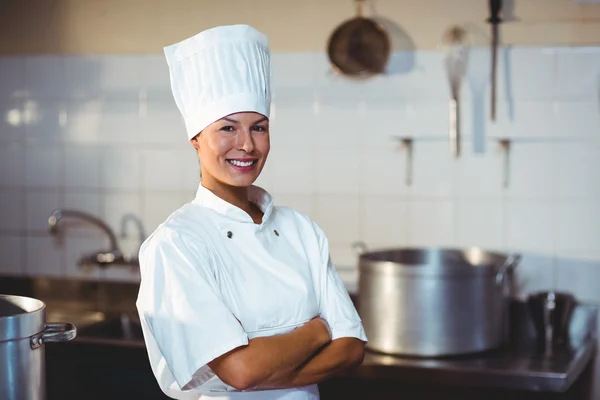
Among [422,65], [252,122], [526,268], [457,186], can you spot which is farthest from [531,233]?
[252,122]

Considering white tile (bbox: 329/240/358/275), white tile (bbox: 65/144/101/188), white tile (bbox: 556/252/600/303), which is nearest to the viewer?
white tile (bbox: 556/252/600/303)

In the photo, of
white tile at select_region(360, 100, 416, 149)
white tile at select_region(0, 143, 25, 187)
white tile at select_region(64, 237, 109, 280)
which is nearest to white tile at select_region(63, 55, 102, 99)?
white tile at select_region(0, 143, 25, 187)

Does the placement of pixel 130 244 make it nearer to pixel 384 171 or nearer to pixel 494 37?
pixel 384 171

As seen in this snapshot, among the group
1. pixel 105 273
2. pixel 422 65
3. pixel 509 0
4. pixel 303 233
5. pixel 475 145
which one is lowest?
pixel 105 273

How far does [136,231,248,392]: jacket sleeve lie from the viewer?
1.36m

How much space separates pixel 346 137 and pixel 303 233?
134 centimetres

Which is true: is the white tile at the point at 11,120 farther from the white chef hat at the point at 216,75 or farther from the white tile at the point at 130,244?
the white chef hat at the point at 216,75

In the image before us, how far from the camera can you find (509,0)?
280cm

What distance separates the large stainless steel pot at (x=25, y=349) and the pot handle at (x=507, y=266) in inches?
58.3

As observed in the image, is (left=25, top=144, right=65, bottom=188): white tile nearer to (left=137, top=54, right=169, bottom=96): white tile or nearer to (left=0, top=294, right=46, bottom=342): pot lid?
(left=137, top=54, right=169, bottom=96): white tile

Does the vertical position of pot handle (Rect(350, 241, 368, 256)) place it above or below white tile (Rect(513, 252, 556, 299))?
above

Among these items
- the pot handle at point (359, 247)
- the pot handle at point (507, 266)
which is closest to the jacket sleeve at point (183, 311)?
the pot handle at point (507, 266)

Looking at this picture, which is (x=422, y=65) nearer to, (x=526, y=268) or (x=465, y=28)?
(x=465, y=28)

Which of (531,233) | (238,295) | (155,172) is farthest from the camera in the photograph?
(155,172)
